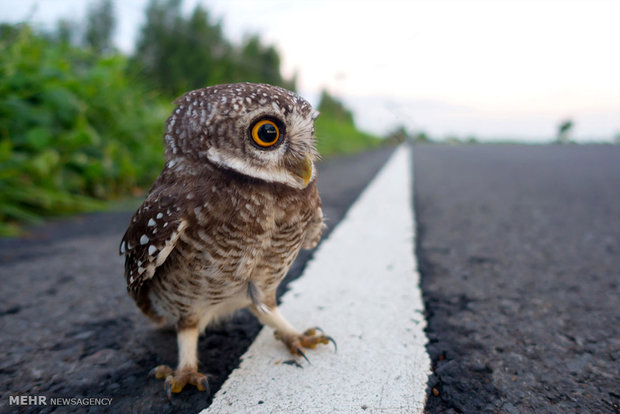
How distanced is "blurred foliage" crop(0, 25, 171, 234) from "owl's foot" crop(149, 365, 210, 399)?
116 inches

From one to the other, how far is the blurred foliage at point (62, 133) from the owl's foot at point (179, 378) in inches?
116

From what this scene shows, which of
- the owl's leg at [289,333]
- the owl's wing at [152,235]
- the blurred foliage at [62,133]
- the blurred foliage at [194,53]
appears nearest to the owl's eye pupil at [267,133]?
the owl's wing at [152,235]

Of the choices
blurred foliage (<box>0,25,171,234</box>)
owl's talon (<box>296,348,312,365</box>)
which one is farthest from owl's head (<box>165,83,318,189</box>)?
blurred foliage (<box>0,25,171,234</box>)

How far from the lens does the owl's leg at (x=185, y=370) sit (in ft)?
4.98

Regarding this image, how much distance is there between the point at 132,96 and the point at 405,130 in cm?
3257

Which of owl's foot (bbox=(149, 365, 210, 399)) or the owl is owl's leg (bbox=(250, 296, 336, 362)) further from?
owl's foot (bbox=(149, 365, 210, 399))

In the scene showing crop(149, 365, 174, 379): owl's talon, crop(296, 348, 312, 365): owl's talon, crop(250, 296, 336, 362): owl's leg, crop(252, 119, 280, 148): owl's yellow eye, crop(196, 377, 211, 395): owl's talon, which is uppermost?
crop(252, 119, 280, 148): owl's yellow eye

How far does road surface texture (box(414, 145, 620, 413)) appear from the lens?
140cm

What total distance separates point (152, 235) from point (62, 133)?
388 centimetres

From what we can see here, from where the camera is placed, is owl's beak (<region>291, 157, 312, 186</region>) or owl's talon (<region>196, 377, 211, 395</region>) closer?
owl's talon (<region>196, 377, 211, 395</region>)

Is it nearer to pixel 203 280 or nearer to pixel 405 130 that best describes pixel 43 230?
pixel 203 280

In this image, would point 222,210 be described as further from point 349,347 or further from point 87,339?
point 87,339

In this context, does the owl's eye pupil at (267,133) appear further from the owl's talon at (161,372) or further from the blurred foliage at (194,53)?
the blurred foliage at (194,53)

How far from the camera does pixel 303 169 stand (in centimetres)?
171
